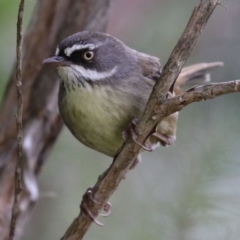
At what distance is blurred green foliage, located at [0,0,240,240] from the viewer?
3678 millimetres

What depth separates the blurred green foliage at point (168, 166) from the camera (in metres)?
3.68

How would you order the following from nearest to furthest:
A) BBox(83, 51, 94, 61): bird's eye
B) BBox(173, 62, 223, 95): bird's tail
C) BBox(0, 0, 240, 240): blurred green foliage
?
BBox(83, 51, 94, 61): bird's eye
BBox(0, 0, 240, 240): blurred green foliage
BBox(173, 62, 223, 95): bird's tail

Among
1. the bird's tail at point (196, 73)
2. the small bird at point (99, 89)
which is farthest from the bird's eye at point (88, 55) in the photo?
the bird's tail at point (196, 73)

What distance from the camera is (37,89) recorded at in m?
4.34

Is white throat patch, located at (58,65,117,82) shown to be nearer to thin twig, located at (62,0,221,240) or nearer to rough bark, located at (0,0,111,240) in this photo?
thin twig, located at (62,0,221,240)

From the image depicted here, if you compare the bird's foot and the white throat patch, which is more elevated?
the white throat patch

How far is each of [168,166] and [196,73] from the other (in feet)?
2.65

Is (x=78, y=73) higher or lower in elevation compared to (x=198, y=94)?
lower

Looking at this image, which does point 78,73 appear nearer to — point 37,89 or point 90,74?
point 90,74

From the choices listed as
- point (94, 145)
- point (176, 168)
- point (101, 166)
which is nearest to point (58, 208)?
point (101, 166)

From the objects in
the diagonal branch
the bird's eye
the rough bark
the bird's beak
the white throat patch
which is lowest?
the rough bark

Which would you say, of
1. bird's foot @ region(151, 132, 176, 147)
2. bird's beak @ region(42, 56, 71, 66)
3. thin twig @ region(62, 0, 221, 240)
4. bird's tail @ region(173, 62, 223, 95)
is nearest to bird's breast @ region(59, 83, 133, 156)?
bird's beak @ region(42, 56, 71, 66)

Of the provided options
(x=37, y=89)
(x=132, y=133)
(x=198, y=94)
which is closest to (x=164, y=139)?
(x=132, y=133)

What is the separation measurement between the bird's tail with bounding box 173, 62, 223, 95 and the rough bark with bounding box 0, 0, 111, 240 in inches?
29.2
